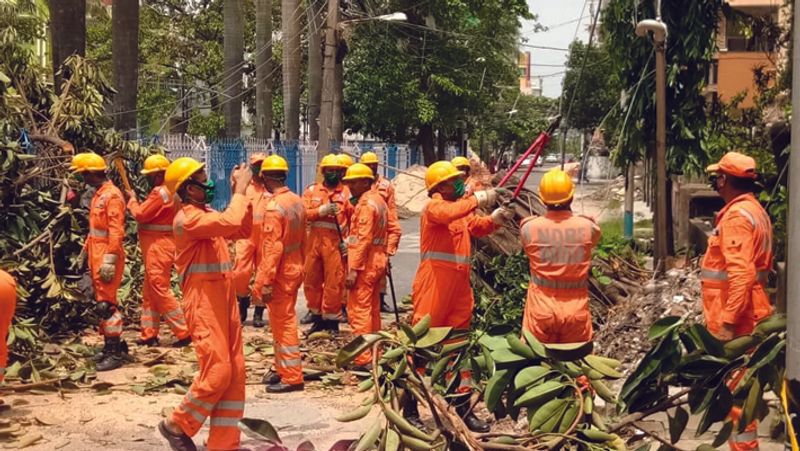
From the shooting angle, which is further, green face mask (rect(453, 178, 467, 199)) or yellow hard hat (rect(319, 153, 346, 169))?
yellow hard hat (rect(319, 153, 346, 169))

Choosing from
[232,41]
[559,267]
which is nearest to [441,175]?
[559,267]

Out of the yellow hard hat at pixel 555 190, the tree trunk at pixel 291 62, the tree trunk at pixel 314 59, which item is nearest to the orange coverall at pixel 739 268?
the yellow hard hat at pixel 555 190

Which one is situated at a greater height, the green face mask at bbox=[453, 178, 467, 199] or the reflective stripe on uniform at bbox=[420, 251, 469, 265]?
the green face mask at bbox=[453, 178, 467, 199]

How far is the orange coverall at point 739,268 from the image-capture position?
604 centimetres

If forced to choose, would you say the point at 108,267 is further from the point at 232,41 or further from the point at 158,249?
the point at 232,41

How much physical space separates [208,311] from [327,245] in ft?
16.4

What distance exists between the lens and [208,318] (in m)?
6.29

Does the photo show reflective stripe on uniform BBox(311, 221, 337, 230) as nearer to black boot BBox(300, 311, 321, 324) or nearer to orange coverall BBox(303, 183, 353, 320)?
orange coverall BBox(303, 183, 353, 320)

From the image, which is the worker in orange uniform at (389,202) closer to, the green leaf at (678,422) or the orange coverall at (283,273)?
the orange coverall at (283,273)

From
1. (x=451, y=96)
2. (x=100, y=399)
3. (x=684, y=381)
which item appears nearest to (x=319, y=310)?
(x=100, y=399)

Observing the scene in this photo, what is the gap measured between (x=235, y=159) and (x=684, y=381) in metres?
21.3

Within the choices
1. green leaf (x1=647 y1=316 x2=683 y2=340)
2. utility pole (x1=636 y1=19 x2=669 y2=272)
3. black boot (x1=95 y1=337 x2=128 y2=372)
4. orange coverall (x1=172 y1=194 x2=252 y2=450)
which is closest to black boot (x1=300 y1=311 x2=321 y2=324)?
black boot (x1=95 y1=337 x2=128 y2=372)

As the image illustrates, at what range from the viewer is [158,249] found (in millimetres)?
9789

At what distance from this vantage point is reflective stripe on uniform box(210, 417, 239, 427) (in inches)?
250
